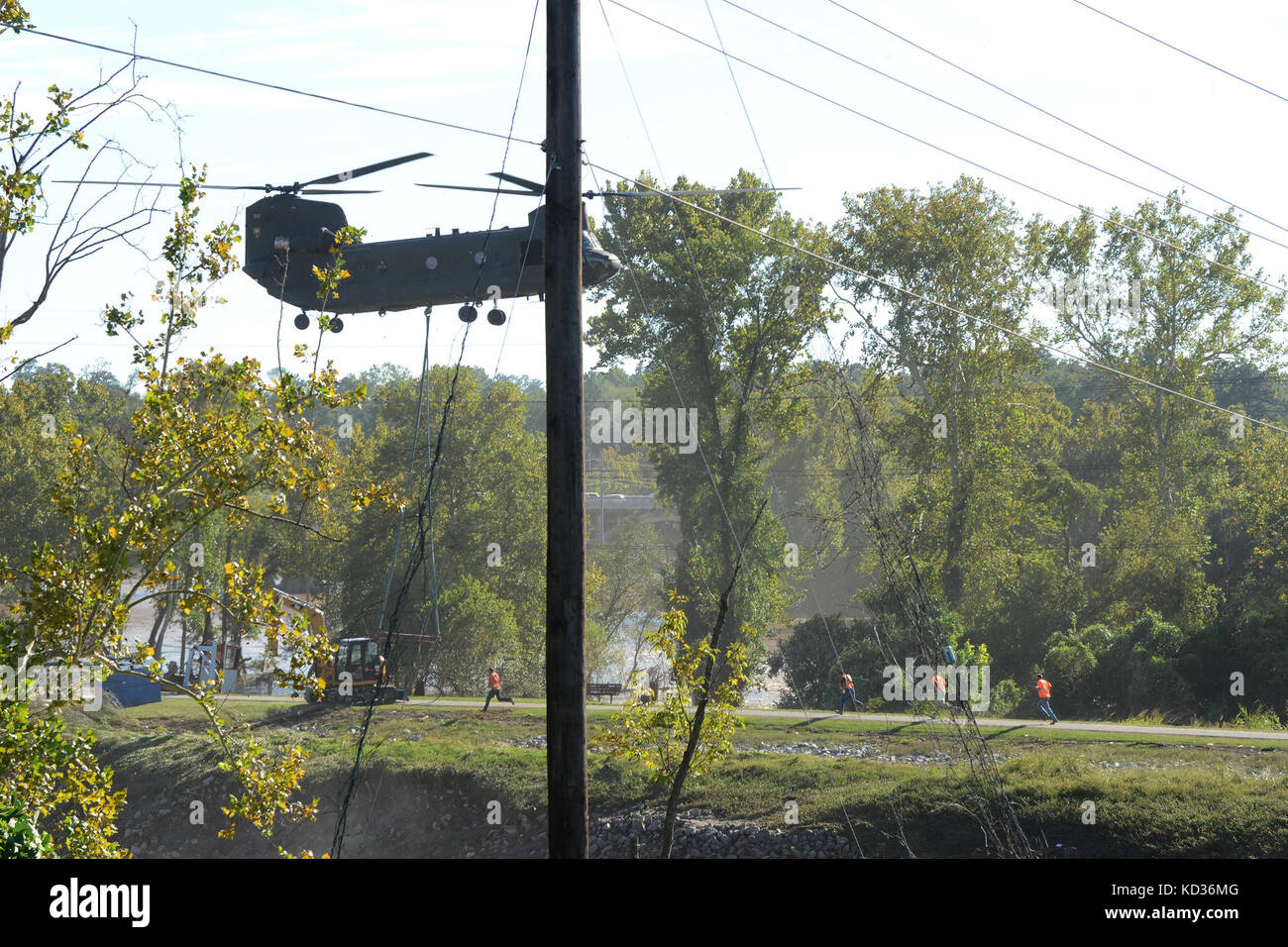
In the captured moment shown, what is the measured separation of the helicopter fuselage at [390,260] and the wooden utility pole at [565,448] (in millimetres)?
16731

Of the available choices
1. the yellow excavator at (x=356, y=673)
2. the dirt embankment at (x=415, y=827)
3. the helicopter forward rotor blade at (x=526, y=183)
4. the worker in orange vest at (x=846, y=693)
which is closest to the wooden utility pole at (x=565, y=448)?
the helicopter forward rotor blade at (x=526, y=183)

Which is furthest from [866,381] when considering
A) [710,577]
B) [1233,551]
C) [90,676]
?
[90,676]

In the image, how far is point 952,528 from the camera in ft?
159

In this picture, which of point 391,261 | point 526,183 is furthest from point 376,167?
point 391,261

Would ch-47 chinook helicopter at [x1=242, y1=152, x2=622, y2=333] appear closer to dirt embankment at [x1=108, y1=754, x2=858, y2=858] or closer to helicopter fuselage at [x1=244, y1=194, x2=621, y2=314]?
helicopter fuselage at [x1=244, y1=194, x2=621, y2=314]

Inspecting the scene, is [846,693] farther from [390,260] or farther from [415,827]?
[390,260]

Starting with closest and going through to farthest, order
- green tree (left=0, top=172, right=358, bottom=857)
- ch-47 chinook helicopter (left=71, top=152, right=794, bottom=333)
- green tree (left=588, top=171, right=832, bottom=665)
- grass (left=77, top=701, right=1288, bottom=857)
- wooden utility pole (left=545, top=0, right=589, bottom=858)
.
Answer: wooden utility pole (left=545, top=0, right=589, bottom=858)
green tree (left=0, top=172, right=358, bottom=857)
grass (left=77, top=701, right=1288, bottom=857)
ch-47 chinook helicopter (left=71, top=152, right=794, bottom=333)
green tree (left=588, top=171, right=832, bottom=665)

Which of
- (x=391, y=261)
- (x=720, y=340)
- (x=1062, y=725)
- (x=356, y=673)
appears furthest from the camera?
(x=720, y=340)

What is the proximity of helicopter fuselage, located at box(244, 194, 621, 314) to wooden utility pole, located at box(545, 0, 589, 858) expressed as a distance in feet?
54.9

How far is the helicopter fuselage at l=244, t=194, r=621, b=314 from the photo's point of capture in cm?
2673

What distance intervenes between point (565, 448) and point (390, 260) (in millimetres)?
19304

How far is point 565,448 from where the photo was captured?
927 cm

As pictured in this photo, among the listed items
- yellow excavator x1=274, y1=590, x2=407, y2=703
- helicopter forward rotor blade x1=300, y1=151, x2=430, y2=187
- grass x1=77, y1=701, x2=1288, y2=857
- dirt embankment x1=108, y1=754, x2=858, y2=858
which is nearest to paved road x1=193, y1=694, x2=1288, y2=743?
grass x1=77, y1=701, x2=1288, y2=857
